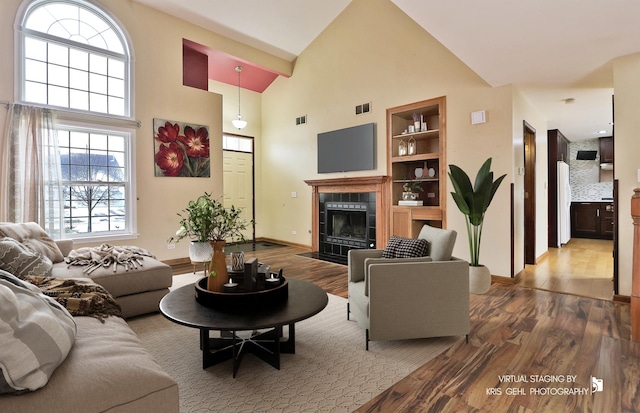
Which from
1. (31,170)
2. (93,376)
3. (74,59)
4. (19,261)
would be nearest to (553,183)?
(93,376)

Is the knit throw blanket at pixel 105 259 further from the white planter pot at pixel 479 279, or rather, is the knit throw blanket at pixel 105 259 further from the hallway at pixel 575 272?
the hallway at pixel 575 272

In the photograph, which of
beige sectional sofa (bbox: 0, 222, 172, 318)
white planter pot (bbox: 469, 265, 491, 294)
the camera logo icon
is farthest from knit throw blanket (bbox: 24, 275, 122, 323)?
white planter pot (bbox: 469, 265, 491, 294)

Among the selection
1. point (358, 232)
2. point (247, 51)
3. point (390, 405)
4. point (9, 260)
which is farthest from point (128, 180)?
point (390, 405)

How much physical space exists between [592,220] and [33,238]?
10364mm

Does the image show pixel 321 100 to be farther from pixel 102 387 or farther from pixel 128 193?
pixel 102 387

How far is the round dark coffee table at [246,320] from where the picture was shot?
6.20ft

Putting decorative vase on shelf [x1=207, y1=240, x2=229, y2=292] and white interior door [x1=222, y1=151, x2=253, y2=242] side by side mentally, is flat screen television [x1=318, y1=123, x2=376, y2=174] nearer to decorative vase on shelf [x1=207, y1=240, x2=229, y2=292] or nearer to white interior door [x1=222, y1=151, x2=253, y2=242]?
white interior door [x1=222, y1=151, x2=253, y2=242]

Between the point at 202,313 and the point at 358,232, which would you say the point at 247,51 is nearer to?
the point at 358,232

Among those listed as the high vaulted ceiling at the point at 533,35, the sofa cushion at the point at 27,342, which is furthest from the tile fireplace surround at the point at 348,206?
the sofa cushion at the point at 27,342

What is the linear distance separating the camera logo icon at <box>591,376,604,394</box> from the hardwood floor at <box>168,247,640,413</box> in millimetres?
24

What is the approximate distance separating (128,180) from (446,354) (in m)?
4.90

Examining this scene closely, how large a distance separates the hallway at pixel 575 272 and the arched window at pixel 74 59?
6294mm

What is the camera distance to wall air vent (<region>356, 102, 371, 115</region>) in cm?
584

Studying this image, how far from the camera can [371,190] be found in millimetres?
5637
